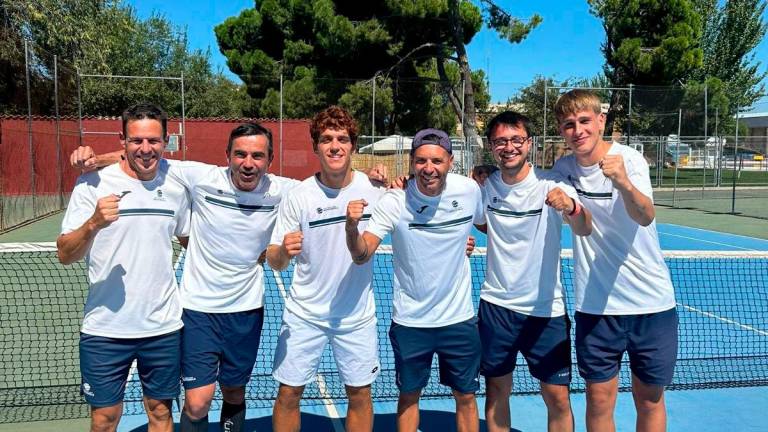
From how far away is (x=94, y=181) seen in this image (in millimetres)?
3318

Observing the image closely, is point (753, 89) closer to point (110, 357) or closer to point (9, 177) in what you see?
point (9, 177)

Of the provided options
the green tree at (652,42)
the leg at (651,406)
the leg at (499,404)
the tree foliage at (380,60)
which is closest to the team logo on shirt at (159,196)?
the leg at (499,404)

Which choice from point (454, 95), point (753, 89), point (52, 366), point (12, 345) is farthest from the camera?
point (753, 89)

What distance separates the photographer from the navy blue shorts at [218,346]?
3.53 meters

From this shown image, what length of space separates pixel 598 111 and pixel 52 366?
15.8ft

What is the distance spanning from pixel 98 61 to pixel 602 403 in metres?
23.6

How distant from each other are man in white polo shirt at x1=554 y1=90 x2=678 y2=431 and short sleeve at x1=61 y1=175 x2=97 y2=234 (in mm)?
2425

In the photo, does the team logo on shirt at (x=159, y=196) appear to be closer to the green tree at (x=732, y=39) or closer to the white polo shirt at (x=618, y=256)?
the white polo shirt at (x=618, y=256)

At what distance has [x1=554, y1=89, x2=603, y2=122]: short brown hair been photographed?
3.37 meters

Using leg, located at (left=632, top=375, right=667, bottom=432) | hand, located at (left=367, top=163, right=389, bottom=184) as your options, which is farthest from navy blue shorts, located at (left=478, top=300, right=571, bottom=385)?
hand, located at (left=367, top=163, right=389, bottom=184)

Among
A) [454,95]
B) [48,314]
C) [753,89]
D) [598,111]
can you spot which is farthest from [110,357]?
[753,89]

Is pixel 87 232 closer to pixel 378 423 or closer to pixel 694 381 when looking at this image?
pixel 378 423

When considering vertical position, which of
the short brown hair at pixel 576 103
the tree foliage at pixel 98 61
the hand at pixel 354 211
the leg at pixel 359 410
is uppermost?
the tree foliage at pixel 98 61

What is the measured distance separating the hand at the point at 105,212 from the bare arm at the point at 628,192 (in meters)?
2.26
